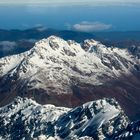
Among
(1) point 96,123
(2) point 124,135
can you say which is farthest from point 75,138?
(2) point 124,135

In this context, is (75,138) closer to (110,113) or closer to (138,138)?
(110,113)

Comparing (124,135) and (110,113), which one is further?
(110,113)

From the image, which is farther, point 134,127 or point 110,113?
point 110,113

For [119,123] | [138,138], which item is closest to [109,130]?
[119,123]

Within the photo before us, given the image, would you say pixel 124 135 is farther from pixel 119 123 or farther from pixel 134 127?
pixel 119 123

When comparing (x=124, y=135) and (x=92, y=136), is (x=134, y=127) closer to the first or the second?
(x=124, y=135)

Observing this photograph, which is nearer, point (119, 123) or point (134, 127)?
point (134, 127)

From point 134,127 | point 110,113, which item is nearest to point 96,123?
point 110,113
